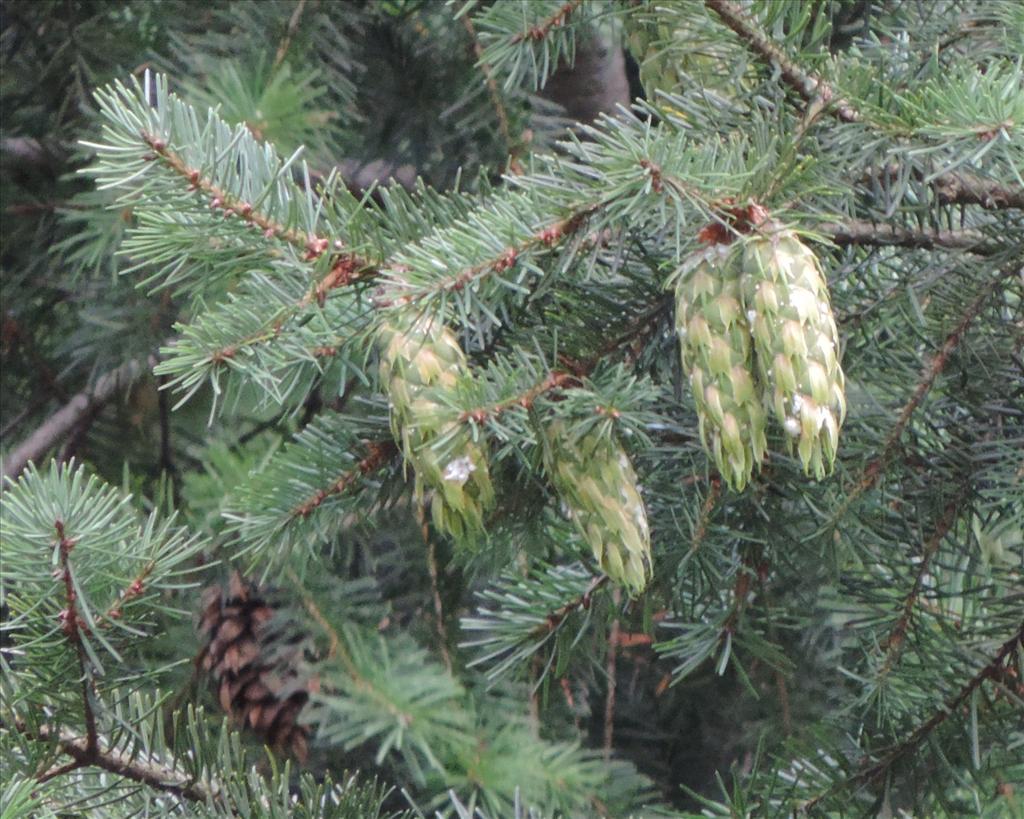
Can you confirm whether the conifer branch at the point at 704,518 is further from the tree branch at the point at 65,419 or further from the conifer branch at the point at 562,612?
the tree branch at the point at 65,419

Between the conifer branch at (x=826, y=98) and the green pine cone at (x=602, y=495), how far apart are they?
166 mm

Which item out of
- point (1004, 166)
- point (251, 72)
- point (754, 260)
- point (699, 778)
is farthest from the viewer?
point (699, 778)

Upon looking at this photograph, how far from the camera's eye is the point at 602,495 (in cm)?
43

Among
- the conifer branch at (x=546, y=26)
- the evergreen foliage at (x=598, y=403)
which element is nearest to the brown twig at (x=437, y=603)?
the evergreen foliage at (x=598, y=403)

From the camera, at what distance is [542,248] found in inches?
16.8

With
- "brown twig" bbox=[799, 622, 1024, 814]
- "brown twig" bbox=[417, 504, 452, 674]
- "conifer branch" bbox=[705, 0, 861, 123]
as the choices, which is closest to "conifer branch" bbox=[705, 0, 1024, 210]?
"conifer branch" bbox=[705, 0, 861, 123]

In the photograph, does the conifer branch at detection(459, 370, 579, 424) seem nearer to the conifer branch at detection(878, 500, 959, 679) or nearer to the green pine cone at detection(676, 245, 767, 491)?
the green pine cone at detection(676, 245, 767, 491)

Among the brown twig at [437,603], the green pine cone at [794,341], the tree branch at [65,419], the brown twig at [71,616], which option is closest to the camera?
the green pine cone at [794,341]

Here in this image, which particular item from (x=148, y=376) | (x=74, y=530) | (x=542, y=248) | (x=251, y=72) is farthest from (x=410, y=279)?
(x=148, y=376)

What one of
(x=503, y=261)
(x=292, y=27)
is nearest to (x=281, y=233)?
(x=503, y=261)

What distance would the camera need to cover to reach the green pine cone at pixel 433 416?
0.41 metres

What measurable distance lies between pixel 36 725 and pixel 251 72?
508 mm

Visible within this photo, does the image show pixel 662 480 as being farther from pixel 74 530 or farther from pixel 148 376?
pixel 148 376

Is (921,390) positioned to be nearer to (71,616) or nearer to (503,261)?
(503,261)
